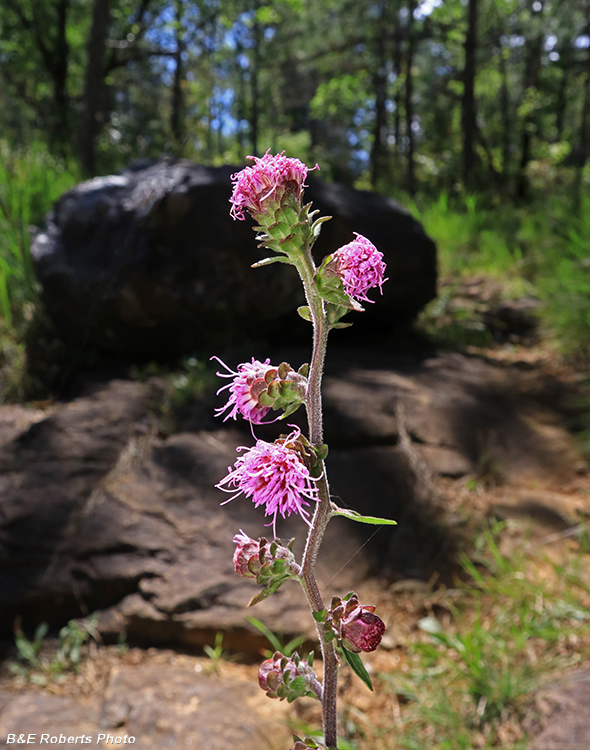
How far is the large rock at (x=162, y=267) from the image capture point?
13.9 ft

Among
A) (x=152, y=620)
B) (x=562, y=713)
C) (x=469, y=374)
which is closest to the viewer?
(x=562, y=713)

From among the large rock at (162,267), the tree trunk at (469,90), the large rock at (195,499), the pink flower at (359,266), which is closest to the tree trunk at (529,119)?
the tree trunk at (469,90)

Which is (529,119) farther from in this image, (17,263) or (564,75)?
(17,263)

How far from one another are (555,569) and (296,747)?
250cm

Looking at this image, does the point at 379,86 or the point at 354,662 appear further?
the point at 379,86

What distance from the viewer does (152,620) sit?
2.68 meters

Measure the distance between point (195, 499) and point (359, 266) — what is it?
2.68 m

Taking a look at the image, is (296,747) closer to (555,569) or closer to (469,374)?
(555,569)

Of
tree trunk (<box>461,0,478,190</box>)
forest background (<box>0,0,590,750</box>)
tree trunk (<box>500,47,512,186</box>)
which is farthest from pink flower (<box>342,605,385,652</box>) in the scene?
tree trunk (<box>500,47,512,186</box>)

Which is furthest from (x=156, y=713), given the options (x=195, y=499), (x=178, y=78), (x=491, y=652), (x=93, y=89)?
(x=178, y=78)

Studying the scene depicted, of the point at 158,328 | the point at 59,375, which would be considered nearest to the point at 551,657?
the point at 158,328

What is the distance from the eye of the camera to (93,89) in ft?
24.7

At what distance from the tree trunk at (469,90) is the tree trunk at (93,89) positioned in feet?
21.2

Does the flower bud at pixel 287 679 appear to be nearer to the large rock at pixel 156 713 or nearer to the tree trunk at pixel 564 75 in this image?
the large rock at pixel 156 713
